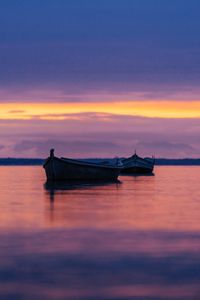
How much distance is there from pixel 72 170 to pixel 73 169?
11cm

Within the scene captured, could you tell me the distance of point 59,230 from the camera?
20.3m

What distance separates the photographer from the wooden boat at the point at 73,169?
54312 millimetres

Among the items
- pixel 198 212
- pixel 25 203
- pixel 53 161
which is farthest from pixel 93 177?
pixel 198 212

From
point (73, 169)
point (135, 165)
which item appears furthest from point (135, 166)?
point (73, 169)

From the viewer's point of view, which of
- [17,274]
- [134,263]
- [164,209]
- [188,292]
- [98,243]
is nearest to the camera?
[188,292]

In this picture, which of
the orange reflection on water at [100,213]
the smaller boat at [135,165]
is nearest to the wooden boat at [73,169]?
the orange reflection on water at [100,213]

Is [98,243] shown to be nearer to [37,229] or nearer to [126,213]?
[37,229]

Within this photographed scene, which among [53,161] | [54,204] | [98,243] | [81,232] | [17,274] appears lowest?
[17,274]

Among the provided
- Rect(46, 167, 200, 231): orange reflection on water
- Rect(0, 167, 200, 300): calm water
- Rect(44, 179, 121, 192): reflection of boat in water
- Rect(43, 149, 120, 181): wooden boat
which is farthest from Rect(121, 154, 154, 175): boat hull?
Rect(0, 167, 200, 300): calm water

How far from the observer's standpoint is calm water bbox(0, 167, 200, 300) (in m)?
11.7

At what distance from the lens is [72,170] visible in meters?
54.5

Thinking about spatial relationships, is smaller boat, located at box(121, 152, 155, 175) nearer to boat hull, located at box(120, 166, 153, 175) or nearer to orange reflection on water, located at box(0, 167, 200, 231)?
boat hull, located at box(120, 166, 153, 175)

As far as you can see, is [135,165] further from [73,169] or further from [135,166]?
[73,169]

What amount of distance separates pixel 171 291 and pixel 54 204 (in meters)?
19.7
